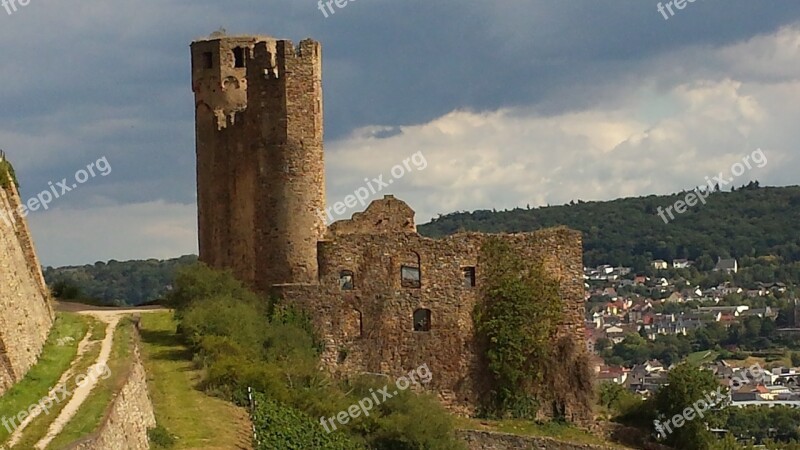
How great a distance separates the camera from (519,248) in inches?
1566

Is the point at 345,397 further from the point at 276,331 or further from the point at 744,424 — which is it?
the point at 744,424

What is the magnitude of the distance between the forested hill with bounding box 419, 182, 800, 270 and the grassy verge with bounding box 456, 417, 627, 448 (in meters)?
95.6

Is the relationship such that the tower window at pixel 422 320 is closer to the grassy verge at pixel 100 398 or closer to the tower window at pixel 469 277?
the tower window at pixel 469 277

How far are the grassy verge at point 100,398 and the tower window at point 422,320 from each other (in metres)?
8.61

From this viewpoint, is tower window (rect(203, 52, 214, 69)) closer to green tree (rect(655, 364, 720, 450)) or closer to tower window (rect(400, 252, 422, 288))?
tower window (rect(400, 252, 422, 288))

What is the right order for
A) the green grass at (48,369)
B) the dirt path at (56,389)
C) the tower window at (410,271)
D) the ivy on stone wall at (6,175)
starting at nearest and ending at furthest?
the dirt path at (56,389), the green grass at (48,369), the ivy on stone wall at (6,175), the tower window at (410,271)

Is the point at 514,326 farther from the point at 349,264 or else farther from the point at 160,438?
the point at 160,438

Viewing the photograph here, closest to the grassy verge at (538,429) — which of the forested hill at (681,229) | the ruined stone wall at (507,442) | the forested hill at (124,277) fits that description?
the ruined stone wall at (507,442)

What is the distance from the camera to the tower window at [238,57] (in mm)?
42062

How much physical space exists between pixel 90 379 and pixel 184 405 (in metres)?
4.33

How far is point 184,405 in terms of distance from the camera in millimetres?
31328

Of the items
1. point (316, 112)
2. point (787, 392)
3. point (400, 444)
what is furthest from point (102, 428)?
point (787, 392)

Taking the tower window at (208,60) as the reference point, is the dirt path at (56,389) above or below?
below

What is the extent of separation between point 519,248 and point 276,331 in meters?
6.52
